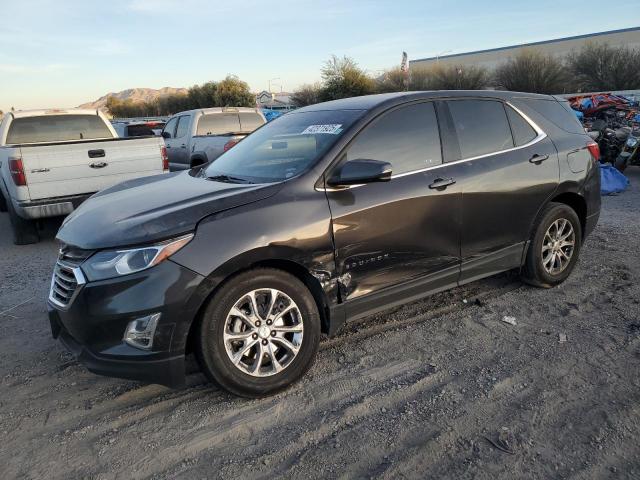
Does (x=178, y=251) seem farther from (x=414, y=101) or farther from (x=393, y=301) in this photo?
→ (x=414, y=101)

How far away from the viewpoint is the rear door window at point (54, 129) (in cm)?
883

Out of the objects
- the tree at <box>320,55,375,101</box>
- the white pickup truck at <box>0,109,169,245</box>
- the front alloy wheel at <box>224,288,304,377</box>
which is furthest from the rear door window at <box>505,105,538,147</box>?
the tree at <box>320,55,375,101</box>

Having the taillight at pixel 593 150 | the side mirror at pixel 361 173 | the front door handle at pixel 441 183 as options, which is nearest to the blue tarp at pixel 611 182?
the taillight at pixel 593 150

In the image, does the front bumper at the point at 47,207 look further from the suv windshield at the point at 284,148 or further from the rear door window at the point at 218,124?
the rear door window at the point at 218,124

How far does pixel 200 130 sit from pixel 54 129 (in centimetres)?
305

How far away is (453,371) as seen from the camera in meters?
3.38

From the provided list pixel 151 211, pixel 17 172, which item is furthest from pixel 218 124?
pixel 151 211

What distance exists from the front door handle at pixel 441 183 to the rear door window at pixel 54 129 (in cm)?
762

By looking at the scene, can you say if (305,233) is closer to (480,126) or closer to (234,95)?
(480,126)

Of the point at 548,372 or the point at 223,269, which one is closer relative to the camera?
the point at 223,269

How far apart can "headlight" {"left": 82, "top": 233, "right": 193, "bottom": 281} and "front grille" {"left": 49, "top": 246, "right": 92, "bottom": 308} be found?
0.41 ft

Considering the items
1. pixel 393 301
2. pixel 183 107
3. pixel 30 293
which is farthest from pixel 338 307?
pixel 183 107

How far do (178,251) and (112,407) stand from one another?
1.13 metres

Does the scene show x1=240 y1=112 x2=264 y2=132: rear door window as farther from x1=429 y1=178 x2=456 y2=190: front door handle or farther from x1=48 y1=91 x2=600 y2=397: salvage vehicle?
x1=429 y1=178 x2=456 y2=190: front door handle
